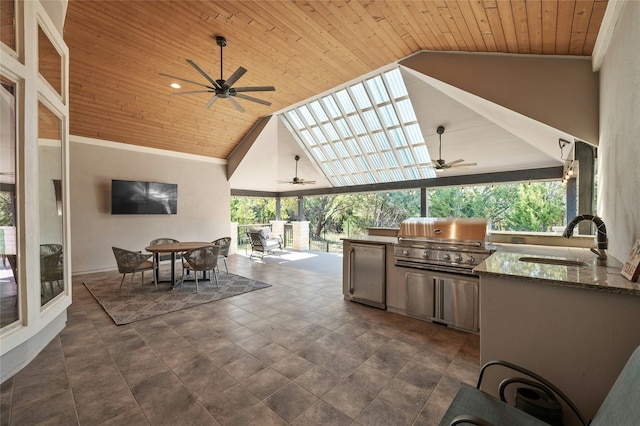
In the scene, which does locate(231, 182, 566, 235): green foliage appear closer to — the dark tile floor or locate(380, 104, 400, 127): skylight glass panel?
locate(380, 104, 400, 127): skylight glass panel

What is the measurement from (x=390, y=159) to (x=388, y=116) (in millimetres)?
1678

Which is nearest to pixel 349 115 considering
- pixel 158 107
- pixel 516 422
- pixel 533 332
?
pixel 158 107

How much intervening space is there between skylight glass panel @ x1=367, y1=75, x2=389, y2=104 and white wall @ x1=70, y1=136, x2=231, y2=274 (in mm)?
4969

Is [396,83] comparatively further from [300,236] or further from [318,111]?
[300,236]

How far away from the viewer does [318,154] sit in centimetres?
960

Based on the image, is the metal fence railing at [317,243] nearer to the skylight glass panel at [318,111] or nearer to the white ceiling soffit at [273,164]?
the white ceiling soffit at [273,164]

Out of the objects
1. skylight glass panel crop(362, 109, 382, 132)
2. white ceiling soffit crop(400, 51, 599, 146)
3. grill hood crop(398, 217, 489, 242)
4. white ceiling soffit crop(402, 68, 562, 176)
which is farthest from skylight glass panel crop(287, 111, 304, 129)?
grill hood crop(398, 217, 489, 242)

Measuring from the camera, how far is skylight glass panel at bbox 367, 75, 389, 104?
20.7ft

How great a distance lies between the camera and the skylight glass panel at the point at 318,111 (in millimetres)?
7543

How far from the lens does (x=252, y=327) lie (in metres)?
3.18

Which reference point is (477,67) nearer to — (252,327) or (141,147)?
(252,327)

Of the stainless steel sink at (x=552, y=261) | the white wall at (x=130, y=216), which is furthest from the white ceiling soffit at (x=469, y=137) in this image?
the white wall at (x=130, y=216)

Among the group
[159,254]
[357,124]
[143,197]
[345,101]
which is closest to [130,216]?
[143,197]

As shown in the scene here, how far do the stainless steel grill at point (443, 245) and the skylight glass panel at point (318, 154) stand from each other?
631 centimetres
